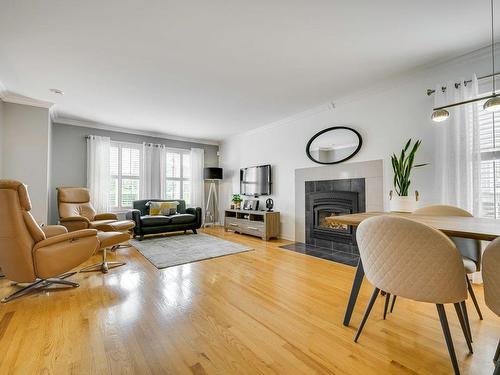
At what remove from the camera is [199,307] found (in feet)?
6.34

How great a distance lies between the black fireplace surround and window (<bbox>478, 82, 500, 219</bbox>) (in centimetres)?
130

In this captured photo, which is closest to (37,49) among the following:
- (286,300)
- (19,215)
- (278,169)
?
(19,215)

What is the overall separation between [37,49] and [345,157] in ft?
13.3

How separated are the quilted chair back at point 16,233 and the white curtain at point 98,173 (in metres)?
3.00

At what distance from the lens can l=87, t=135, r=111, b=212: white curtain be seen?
484 centimetres

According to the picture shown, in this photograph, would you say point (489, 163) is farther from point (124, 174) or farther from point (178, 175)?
point (124, 174)

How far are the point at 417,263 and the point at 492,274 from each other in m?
0.26

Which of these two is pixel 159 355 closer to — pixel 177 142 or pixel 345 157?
pixel 345 157

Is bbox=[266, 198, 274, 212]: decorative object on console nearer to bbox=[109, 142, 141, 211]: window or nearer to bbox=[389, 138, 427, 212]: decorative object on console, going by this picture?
bbox=[389, 138, 427, 212]: decorative object on console

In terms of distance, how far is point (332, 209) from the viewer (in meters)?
3.89

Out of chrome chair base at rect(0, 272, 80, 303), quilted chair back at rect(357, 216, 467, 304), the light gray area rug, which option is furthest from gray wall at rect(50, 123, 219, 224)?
quilted chair back at rect(357, 216, 467, 304)

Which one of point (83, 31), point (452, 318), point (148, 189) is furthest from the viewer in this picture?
point (148, 189)

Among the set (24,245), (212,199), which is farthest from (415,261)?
(212,199)

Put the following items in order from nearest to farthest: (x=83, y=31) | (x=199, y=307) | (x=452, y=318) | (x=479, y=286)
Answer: (x=452, y=318) < (x=199, y=307) < (x=83, y=31) < (x=479, y=286)
